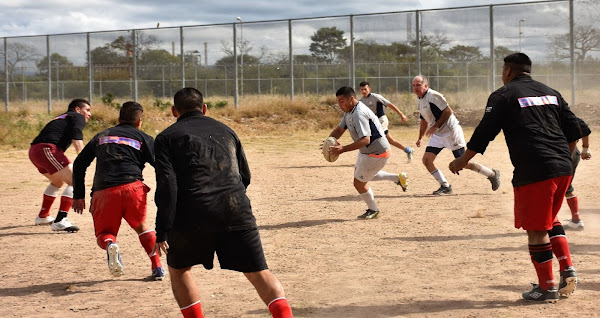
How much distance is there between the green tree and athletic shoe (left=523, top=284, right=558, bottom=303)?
2627 centimetres

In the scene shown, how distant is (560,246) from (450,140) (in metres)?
6.02

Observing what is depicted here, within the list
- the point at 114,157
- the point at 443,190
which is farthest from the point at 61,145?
the point at 443,190

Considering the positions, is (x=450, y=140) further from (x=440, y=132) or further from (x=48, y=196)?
(x=48, y=196)

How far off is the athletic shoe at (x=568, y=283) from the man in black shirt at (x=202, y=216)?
245 centimetres

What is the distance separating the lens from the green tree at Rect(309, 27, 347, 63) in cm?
3181

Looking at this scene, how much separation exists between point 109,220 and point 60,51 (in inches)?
1261

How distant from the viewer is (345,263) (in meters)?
7.57

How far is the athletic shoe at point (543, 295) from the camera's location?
5.89 meters

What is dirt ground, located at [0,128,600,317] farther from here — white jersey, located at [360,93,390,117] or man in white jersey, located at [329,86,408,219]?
white jersey, located at [360,93,390,117]

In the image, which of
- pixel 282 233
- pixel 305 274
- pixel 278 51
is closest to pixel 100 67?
pixel 278 51

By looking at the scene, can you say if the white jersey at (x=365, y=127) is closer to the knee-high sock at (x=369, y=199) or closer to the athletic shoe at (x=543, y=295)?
the knee-high sock at (x=369, y=199)

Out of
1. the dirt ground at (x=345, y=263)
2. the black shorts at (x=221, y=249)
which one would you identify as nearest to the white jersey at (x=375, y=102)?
the dirt ground at (x=345, y=263)

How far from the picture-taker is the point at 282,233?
9.40m

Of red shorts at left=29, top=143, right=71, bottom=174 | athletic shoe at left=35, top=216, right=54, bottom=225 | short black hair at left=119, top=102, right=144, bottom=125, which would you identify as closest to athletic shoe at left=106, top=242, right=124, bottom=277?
short black hair at left=119, top=102, right=144, bottom=125
